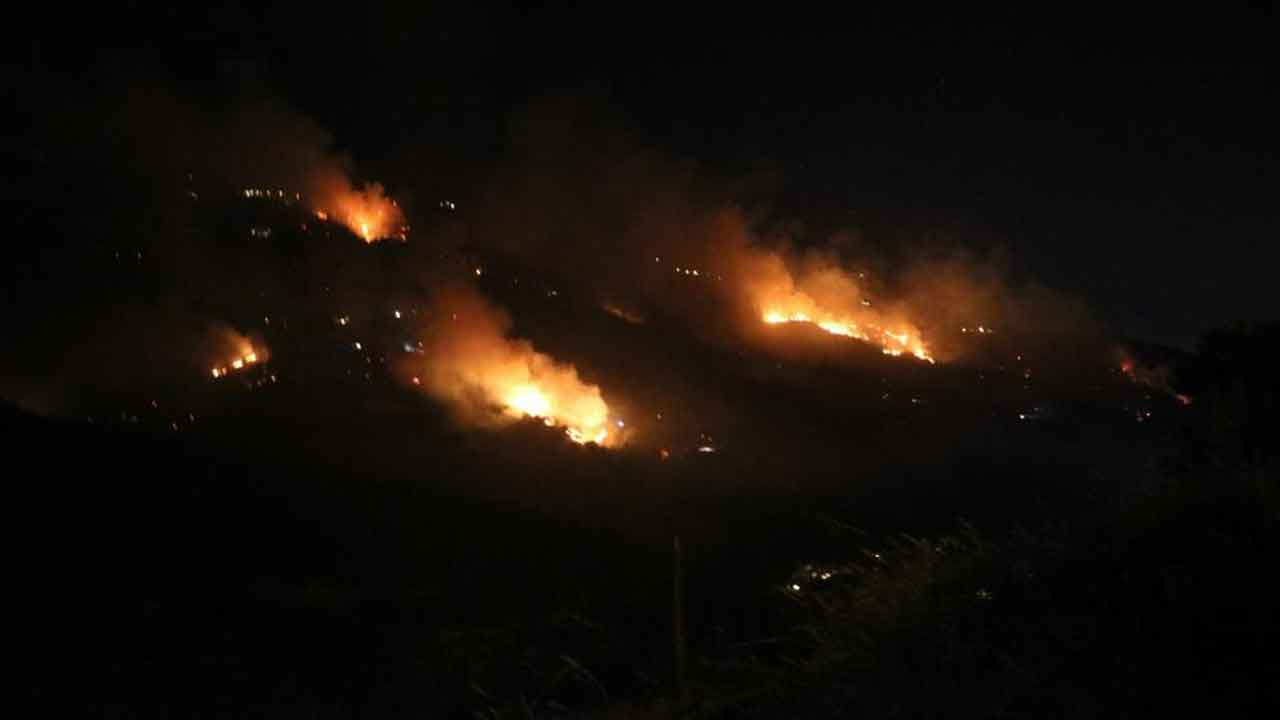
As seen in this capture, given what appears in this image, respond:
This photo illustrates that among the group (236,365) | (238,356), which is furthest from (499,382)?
(238,356)

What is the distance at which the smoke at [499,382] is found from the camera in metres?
47.8

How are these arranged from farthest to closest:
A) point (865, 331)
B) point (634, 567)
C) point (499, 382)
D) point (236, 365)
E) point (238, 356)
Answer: point (865, 331)
point (238, 356)
point (499, 382)
point (236, 365)
point (634, 567)

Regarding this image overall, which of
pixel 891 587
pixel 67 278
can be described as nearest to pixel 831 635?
pixel 891 587

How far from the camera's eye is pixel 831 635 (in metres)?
4.41

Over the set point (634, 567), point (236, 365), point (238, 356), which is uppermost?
point (238, 356)

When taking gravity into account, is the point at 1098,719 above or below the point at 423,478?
below

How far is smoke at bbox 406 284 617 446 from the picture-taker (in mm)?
47781

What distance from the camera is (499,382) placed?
52.0 metres

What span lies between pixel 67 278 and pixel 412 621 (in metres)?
49.5

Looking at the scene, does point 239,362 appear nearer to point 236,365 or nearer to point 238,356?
point 236,365

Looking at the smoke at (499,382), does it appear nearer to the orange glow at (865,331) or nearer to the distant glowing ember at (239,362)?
the distant glowing ember at (239,362)

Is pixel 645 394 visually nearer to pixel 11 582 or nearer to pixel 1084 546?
pixel 11 582

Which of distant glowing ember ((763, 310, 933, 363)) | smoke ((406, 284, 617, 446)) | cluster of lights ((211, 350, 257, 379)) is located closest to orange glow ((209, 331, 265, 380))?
cluster of lights ((211, 350, 257, 379))

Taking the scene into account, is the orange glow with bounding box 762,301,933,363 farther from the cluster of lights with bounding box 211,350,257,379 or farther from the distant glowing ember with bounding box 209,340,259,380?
the cluster of lights with bounding box 211,350,257,379
